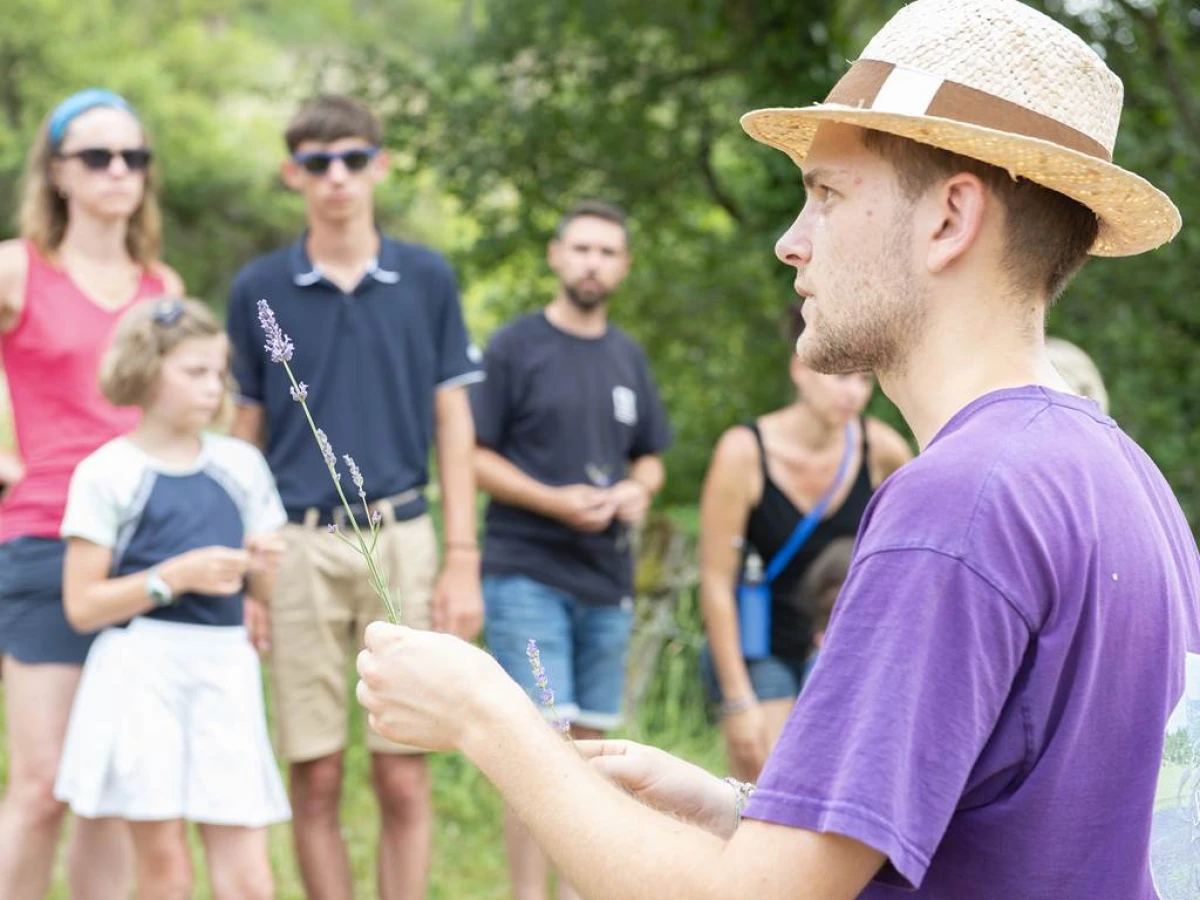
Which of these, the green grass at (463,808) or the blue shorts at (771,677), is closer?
the blue shorts at (771,677)

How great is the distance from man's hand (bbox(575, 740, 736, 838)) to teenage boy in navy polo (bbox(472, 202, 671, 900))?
2.92m

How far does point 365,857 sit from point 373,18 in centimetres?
1469

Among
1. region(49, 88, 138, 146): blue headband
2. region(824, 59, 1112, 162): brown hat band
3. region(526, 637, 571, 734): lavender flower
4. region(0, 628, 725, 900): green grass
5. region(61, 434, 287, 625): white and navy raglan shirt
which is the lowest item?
region(0, 628, 725, 900): green grass

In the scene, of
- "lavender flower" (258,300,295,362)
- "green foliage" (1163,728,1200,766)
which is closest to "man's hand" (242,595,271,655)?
"lavender flower" (258,300,295,362)

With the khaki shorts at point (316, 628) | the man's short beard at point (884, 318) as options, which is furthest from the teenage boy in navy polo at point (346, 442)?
the man's short beard at point (884, 318)

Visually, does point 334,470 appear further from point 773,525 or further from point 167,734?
point 773,525

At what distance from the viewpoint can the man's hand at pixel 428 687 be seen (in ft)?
5.46

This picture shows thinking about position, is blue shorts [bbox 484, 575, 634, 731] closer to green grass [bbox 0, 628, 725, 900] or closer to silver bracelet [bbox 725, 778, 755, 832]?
green grass [bbox 0, 628, 725, 900]

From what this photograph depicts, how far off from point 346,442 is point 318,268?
0.53m

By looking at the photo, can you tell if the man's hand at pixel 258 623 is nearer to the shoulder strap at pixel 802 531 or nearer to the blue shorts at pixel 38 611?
the blue shorts at pixel 38 611

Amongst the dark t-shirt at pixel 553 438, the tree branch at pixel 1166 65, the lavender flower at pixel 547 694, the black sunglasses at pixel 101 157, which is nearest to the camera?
the lavender flower at pixel 547 694

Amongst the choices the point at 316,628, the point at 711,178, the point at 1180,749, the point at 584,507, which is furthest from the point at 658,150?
the point at 1180,749

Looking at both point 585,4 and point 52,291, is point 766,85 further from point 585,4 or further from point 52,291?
point 52,291

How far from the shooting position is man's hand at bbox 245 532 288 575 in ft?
13.7
